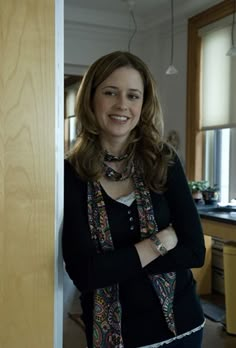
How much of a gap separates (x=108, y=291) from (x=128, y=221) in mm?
194

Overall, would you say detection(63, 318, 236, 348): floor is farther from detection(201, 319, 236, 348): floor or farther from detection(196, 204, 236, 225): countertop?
detection(196, 204, 236, 225): countertop

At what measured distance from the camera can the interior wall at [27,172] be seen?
36.9 inches

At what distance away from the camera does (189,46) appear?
4.40m

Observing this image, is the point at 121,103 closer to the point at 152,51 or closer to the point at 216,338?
the point at 216,338

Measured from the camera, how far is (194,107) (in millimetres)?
4375

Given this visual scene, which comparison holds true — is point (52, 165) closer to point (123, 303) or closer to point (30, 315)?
point (30, 315)

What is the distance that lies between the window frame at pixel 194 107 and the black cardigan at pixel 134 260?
3060 mm

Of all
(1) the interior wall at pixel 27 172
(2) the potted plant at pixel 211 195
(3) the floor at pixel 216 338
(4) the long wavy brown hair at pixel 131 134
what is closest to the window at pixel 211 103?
(2) the potted plant at pixel 211 195

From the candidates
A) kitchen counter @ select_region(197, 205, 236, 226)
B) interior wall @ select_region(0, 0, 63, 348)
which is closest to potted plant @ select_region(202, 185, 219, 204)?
kitchen counter @ select_region(197, 205, 236, 226)

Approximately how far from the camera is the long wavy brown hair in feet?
4.27

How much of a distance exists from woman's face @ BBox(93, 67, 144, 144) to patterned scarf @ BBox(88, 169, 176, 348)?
0.58ft

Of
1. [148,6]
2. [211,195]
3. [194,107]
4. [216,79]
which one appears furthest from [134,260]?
[148,6]

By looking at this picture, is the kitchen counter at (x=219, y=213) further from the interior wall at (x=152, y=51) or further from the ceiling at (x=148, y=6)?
the ceiling at (x=148, y=6)

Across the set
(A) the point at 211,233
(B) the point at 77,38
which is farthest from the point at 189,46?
(A) the point at 211,233
